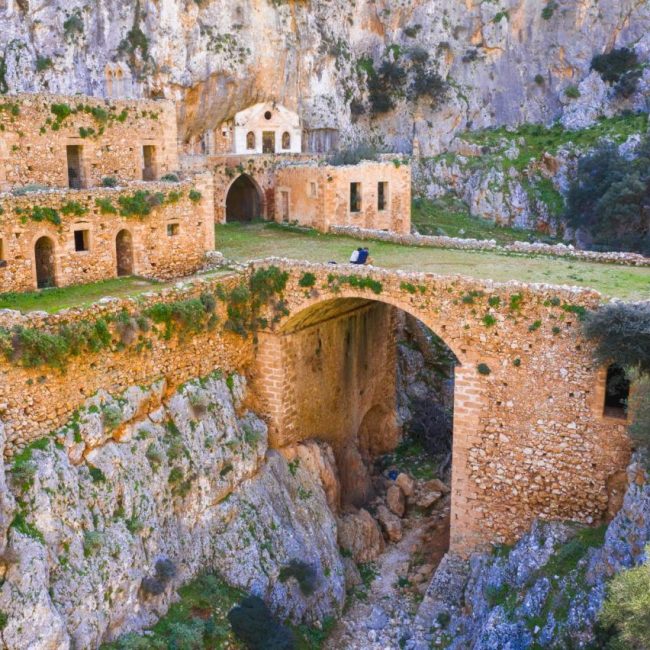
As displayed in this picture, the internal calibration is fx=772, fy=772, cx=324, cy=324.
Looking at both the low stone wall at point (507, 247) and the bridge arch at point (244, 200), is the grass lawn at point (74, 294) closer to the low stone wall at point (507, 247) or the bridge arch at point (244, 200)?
the low stone wall at point (507, 247)

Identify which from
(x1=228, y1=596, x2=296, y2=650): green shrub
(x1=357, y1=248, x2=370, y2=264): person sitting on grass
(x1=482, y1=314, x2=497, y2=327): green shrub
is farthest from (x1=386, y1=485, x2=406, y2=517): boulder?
(x1=482, y1=314, x2=497, y2=327): green shrub

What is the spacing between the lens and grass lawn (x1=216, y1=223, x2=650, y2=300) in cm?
1883

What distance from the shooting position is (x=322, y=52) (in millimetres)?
45250

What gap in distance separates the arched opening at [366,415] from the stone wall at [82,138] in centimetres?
767

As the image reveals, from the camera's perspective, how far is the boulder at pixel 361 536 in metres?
21.3

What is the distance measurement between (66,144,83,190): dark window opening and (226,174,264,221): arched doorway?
12283mm

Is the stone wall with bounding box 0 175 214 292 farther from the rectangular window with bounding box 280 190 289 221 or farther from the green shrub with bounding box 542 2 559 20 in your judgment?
the green shrub with bounding box 542 2 559 20

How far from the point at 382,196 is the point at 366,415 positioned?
9073 millimetres

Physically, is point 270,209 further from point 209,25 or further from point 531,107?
point 531,107

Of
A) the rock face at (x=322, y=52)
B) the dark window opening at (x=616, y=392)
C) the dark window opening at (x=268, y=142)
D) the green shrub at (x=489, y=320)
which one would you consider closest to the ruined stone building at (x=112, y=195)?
the green shrub at (x=489, y=320)

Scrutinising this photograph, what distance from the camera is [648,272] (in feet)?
66.6

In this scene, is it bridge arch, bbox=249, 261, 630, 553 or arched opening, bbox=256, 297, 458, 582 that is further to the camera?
arched opening, bbox=256, 297, 458, 582

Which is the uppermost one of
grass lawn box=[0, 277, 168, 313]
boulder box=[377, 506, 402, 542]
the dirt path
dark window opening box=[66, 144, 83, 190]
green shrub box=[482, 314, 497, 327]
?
dark window opening box=[66, 144, 83, 190]

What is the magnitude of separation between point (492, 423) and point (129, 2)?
29.3 meters
